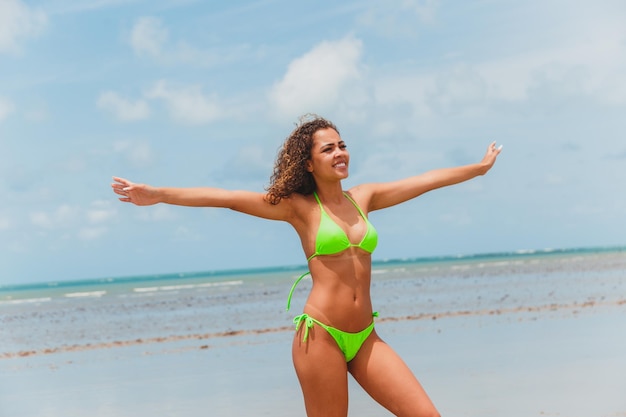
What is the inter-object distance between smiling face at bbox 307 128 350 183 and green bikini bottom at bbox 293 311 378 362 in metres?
0.87

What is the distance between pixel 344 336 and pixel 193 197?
1222mm

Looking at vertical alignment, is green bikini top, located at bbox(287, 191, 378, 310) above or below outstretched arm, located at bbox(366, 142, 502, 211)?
below

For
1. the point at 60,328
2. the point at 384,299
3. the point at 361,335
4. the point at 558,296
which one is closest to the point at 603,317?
the point at 558,296

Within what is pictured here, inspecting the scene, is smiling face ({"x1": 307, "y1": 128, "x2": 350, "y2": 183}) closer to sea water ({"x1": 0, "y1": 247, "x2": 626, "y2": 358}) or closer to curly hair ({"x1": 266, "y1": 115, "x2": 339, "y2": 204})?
curly hair ({"x1": 266, "y1": 115, "x2": 339, "y2": 204})

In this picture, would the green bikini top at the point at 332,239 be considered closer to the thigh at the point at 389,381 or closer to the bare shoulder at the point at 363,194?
the bare shoulder at the point at 363,194

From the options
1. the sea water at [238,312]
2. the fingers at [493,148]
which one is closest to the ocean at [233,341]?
the sea water at [238,312]

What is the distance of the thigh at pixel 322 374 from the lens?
5.24 m

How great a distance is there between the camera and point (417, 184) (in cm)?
584

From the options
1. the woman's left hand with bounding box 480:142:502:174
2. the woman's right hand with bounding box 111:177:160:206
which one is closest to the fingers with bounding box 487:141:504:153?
the woman's left hand with bounding box 480:142:502:174

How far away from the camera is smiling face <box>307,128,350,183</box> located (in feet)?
17.8

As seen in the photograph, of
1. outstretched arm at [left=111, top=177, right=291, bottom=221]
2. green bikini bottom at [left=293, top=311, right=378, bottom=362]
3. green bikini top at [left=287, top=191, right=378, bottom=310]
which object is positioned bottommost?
green bikini bottom at [left=293, top=311, right=378, bottom=362]

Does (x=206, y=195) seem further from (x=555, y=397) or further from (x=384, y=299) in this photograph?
(x=384, y=299)

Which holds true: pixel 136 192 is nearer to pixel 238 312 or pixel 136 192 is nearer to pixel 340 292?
pixel 340 292

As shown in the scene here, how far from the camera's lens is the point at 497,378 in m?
9.80
